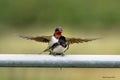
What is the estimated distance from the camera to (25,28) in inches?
273

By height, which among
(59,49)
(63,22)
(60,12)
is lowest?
(59,49)

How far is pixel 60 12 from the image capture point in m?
8.27

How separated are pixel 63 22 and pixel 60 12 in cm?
68

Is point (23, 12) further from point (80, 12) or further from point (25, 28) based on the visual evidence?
point (25, 28)

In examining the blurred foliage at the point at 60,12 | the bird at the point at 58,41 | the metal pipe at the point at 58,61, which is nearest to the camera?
the metal pipe at the point at 58,61

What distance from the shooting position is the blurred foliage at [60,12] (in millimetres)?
7681

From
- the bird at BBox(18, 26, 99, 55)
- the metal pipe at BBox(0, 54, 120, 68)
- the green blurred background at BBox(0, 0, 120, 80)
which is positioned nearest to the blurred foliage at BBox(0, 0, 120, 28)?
the green blurred background at BBox(0, 0, 120, 80)

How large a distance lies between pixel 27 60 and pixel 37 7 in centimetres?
663

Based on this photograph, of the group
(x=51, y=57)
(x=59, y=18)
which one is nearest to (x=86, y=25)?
(x=59, y=18)

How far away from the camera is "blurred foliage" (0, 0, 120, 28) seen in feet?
25.2

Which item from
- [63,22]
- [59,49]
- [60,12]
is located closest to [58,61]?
[59,49]

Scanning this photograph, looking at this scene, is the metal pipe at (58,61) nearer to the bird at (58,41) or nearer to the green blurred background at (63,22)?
the bird at (58,41)

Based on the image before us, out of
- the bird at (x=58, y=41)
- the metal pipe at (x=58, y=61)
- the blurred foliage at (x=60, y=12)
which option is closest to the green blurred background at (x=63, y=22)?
the blurred foliage at (x=60, y=12)

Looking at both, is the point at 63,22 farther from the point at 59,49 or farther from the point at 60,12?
the point at 59,49
